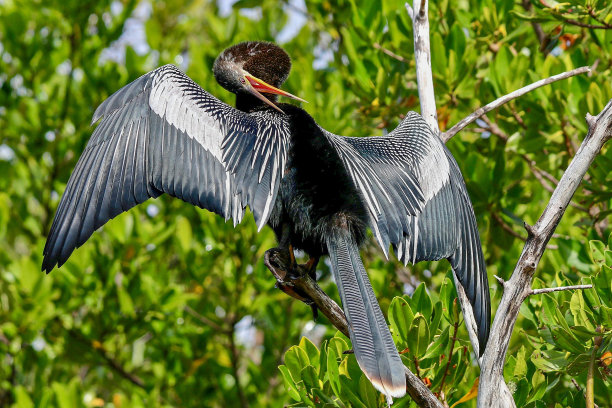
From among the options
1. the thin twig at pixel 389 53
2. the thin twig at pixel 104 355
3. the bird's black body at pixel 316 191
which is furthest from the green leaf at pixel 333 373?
the thin twig at pixel 104 355

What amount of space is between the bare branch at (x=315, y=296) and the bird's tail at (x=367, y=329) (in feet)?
0.16

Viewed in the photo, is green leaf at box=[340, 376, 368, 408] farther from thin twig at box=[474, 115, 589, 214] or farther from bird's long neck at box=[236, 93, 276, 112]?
thin twig at box=[474, 115, 589, 214]

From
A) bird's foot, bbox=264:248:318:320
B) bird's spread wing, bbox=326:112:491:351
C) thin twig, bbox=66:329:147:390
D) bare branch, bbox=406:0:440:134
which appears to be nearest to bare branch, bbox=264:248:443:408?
bird's foot, bbox=264:248:318:320

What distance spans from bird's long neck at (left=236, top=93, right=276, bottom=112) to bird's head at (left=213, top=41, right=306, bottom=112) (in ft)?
0.05

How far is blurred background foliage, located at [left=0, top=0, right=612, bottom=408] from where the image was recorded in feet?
8.00

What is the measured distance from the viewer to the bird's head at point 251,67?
3287mm

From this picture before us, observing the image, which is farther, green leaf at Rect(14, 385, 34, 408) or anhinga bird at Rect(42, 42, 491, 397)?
green leaf at Rect(14, 385, 34, 408)

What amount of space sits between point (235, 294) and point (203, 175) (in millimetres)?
1835

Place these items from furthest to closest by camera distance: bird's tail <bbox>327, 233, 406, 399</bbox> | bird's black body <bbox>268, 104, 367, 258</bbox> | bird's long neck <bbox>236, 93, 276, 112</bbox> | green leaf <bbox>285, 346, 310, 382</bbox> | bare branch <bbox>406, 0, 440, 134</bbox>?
bird's long neck <bbox>236, 93, 276, 112</bbox>
bare branch <bbox>406, 0, 440, 134</bbox>
bird's black body <bbox>268, 104, 367, 258</bbox>
green leaf <bbox>285, 346, 310, 382</bbox>
bird's tail <bbox>327, 233, 406, 399</bbox>

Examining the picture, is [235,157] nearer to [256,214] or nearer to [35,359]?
[256,214]

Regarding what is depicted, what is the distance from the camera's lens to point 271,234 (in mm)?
4125

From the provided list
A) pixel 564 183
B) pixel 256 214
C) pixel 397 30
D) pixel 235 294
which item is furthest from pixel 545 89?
pixel 235 294

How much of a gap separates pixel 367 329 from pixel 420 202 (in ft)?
2.06

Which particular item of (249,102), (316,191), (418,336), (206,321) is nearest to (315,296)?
(418,336)
